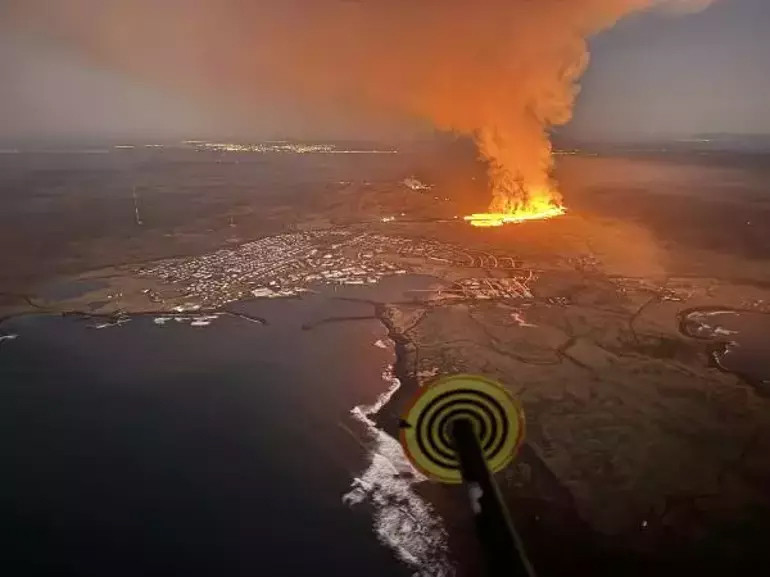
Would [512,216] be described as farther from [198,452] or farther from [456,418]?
[456,418]

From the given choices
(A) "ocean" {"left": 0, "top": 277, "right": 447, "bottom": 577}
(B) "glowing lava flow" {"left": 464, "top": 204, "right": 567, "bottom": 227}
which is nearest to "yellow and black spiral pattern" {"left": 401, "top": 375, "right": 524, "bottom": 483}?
(A) "ocean" {"left": 0, "top": 277, "right": 447, "bottom": 577}

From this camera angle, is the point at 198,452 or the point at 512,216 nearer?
the point at 198,452

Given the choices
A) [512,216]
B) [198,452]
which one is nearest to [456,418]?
[198,452]

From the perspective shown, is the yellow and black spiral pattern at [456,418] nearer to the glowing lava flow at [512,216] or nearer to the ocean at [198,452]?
the ocean at [198,452]

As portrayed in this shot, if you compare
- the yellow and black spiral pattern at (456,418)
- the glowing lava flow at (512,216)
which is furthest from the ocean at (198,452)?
the glowing lava flow at (512,216)

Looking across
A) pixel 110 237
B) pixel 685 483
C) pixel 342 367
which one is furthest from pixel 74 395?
pixel 110 237

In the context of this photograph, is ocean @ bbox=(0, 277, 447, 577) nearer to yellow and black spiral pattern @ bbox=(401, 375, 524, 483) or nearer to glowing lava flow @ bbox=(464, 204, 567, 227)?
yellow and black spiral pattern @ bbox=(401, 375, 524, 483)

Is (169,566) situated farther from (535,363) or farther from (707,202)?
(707,202)
